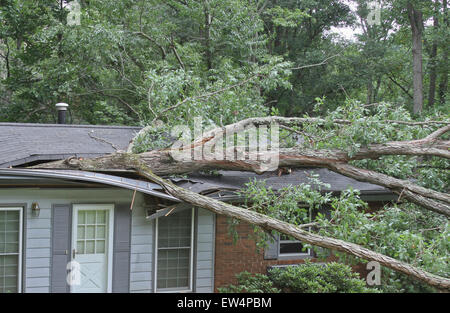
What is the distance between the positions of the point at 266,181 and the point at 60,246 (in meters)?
3.60

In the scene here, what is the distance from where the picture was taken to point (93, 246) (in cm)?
749

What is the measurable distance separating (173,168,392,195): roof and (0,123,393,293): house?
0.02m

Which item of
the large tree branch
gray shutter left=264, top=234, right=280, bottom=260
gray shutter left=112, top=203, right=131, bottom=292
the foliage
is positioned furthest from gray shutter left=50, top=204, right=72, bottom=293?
gray shutter left=264, top=234, right=280, bottom=260

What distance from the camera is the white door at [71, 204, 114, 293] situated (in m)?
7.37

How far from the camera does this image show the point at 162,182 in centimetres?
677

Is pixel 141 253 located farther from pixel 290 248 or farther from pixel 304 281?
pixel 290 248

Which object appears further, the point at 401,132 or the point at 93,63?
the point at 93,63

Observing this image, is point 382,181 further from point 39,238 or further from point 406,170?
point 39,238

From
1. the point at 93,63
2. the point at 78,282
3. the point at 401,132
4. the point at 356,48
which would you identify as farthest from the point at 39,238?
the point at 356,48

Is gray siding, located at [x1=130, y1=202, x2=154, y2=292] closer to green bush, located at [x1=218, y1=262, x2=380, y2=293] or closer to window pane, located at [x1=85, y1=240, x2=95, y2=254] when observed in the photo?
window pane, located at [x1=85, y1=240, x2=95, y2=254]

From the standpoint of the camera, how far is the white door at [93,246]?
7.37m

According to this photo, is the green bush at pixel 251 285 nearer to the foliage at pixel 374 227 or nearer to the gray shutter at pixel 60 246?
the foliage at pixel 374 227
